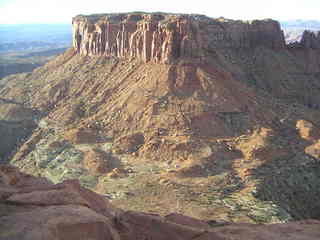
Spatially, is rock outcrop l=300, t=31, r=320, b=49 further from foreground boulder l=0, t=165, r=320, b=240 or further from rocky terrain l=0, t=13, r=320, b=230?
foreground boulder l=0, t=165, r=320, b=240

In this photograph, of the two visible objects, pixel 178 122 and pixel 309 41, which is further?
pixel 309 41

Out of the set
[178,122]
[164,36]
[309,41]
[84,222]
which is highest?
[164,36]

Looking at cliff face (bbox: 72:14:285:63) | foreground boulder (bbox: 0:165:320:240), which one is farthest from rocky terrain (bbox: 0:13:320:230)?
foreground boulder (bbox: 0:165:320:240)

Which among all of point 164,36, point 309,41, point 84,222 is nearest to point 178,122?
point 164,36

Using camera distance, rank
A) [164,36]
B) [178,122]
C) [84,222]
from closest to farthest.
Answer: [84,222], [178,122], [164,36]

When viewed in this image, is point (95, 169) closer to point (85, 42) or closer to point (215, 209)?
point (215, 209)

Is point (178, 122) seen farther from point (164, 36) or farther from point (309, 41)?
point (309, 41)

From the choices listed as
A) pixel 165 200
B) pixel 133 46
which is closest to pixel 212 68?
pixel 133 46
